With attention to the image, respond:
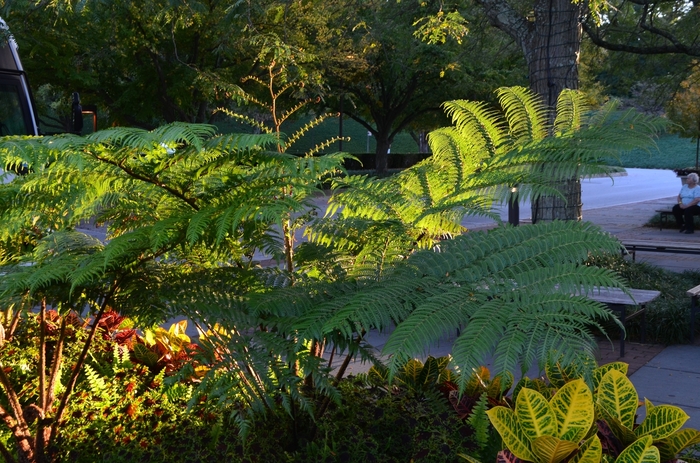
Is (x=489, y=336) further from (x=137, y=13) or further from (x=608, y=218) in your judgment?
(x=608, y=218)

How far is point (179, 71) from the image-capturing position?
868 inches

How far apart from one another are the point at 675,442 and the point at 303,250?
1656mm

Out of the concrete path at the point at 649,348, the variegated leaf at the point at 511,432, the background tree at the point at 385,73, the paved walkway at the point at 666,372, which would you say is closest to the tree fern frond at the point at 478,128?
the concrete path at the point at 649,348

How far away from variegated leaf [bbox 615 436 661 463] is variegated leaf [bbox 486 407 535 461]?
294 mm

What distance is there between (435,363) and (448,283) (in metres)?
1.42

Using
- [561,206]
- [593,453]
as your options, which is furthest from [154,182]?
[561,206]

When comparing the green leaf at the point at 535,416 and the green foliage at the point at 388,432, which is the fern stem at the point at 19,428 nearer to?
the green foliage at the point at 388,432

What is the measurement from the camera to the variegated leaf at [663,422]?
2.89 m

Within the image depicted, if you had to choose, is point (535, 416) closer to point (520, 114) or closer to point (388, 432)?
point (388, 432)

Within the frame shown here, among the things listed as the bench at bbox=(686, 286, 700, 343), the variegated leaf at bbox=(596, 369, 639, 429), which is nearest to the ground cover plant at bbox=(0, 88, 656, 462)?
the variegated leaf at bbox=(596, 369, 639, 429)

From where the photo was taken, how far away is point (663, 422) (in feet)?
9.57

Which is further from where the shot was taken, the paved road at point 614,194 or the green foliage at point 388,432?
the paved road at point 614,194

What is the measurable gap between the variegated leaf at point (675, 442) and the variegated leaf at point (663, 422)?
0.16ft

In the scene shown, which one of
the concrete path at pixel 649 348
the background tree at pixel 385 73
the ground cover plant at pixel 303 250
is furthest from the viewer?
the background tree at pixel 385 73
